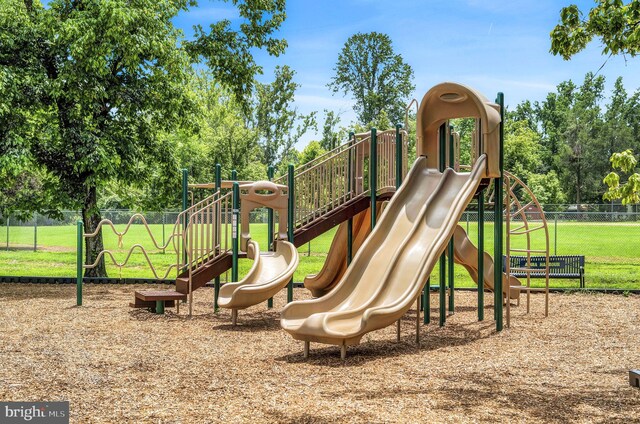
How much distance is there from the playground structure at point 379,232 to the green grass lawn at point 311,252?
9396 mm

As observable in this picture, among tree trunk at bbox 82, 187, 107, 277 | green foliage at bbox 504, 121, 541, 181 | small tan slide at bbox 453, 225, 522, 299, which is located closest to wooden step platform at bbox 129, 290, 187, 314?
small tan slide at bbox 453, 225, 522, 299

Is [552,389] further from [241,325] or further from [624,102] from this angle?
[624,102]

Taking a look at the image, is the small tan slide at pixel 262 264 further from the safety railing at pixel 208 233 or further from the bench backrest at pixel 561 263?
the bench backrest at pixel 561 263

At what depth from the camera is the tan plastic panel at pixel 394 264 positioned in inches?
374

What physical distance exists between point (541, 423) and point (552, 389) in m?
1.52

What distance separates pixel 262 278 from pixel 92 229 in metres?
9.37

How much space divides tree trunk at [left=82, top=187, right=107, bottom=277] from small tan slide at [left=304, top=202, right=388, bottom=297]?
284 inches

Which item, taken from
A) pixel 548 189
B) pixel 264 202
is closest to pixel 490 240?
pixel 548 189

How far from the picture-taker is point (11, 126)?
17.5 m

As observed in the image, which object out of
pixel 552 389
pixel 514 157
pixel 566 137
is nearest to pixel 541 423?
pixel 552 389

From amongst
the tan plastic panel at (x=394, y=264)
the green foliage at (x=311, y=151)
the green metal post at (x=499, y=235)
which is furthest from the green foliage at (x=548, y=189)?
the tan plastic panel at (x=394, y=264)

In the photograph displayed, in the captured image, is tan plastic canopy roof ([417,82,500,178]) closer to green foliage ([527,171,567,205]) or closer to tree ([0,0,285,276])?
tree ([0,0,285,276])

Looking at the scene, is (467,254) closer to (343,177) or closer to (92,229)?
(343,177)

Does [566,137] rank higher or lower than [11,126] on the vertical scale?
higher
